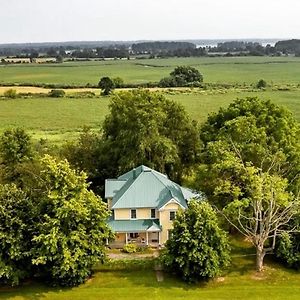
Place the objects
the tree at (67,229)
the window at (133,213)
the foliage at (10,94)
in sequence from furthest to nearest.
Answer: the foliage at (10,94), the window at (133,213), the tree at (67,229)

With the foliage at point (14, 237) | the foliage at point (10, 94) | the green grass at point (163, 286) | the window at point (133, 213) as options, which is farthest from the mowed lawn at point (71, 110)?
the green grass at point (163, 286)

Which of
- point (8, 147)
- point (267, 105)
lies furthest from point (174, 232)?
point (8, 147)

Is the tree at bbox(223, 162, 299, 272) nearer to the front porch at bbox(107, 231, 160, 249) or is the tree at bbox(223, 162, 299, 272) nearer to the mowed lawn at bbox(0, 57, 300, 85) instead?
the front porch at bbox(107, 231, 160, 249)

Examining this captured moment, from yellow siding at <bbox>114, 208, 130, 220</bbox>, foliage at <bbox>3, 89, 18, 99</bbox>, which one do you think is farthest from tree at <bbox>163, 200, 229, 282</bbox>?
foliage at <bbox>3, 89, 18, 99</bbox>

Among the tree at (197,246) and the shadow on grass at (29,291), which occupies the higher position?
the tree at (197,246)

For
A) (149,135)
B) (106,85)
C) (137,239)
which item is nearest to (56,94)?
(106,85)

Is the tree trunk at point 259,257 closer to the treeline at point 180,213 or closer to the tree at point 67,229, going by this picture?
the treeline at point 180,213
